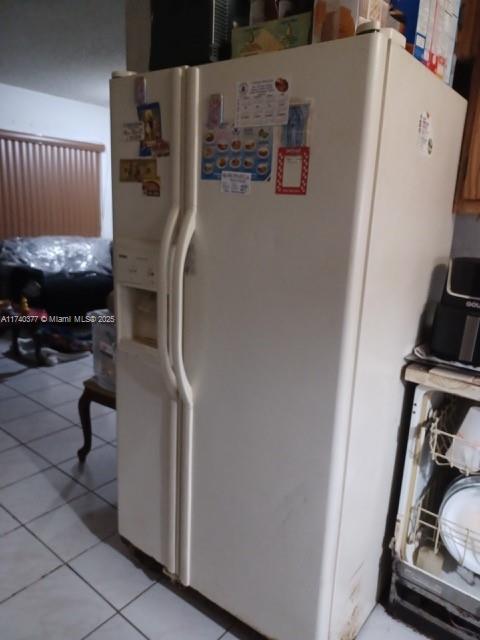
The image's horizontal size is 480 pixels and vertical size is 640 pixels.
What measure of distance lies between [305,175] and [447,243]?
0.74 metres

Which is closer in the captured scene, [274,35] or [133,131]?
[274,35]

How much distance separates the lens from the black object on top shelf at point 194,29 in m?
1.23

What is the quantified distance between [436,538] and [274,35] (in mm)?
1536

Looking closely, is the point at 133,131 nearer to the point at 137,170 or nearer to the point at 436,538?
the point at 137,170

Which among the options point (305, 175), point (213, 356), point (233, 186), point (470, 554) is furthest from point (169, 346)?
point (470, 554)

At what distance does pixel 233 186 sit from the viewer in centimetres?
114

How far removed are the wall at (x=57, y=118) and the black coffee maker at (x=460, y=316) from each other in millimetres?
4384

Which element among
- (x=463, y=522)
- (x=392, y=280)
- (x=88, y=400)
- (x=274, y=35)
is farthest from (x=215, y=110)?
(x=88, y=400)

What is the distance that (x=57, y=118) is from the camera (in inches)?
196

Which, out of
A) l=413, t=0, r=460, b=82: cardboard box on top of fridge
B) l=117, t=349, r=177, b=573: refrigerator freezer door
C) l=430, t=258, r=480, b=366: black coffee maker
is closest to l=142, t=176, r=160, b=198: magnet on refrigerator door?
l=117, t=349, r=177, b=573: refrigerator freezer door

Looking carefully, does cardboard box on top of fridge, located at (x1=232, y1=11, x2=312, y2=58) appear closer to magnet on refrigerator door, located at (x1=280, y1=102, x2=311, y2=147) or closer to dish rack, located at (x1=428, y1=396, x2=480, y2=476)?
magnet on refrigerator door, located at (x1=280, y1=102, x2=311, y2=147)

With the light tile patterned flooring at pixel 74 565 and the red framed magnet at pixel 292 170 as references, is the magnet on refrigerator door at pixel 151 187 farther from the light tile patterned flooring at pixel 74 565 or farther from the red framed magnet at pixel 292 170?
the light tile patterned flooring at pixel 74 565

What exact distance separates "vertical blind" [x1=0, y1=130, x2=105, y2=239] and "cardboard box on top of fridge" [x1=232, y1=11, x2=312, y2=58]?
4.15 m

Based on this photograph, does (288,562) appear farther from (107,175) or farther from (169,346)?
(107,175)
